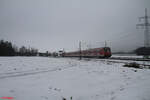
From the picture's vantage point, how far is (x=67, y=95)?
4637 millimetres

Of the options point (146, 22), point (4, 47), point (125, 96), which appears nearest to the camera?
point (125, 96)

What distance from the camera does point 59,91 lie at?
16.3ft

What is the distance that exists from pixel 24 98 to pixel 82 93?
9.40 feet

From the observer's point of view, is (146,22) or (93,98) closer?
(93,98)

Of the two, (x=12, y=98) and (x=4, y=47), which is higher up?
(x=4, y=47)

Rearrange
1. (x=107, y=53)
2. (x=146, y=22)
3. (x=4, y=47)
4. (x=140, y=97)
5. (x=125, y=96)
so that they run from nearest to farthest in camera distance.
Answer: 1. (x=140, y=97)
2. (x=125, y=96)
3. (x=146, y=22)
4. (x=107, y=53)
5. (x=4, y=47)

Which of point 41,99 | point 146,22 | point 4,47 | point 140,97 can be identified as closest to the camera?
point 140,97

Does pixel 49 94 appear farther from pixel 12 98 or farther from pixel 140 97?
pixel 140 97

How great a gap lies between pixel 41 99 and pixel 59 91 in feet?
3.76

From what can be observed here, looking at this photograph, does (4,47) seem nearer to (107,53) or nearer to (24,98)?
(107,53)

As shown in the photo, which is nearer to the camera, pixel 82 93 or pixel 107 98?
pixel 107 98

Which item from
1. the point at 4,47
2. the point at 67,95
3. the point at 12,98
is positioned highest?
the point at 4,47

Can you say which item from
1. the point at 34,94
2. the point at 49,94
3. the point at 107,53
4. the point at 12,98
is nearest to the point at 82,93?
the point at 49,94

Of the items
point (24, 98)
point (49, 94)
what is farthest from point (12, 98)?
point (49, 94)
